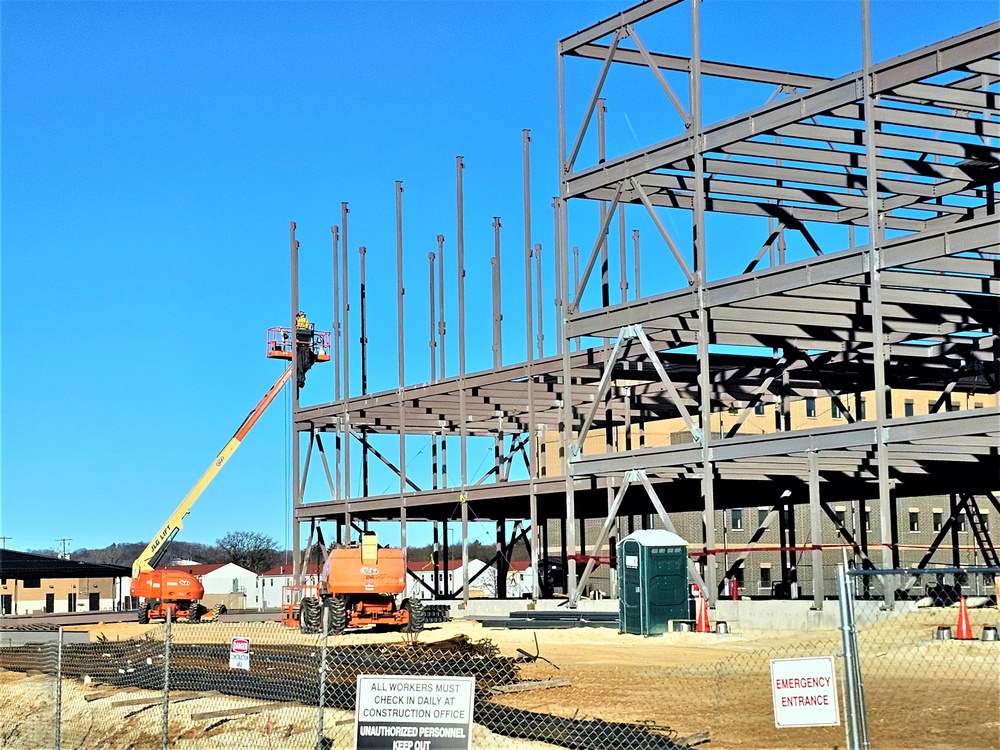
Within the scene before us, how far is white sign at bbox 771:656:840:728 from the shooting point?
885 cm

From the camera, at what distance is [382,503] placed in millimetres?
48719

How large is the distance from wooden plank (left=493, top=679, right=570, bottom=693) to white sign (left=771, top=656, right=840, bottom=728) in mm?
9200

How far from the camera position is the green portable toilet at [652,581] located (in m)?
28.0

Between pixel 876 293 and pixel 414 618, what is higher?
pixel 876 293

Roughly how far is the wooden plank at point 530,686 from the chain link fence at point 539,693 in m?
0.02

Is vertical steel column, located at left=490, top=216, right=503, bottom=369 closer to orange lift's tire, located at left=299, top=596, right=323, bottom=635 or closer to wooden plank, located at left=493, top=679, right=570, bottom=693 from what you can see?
orange lift's tire, located at left=299, top=596, right=323, bottom=635

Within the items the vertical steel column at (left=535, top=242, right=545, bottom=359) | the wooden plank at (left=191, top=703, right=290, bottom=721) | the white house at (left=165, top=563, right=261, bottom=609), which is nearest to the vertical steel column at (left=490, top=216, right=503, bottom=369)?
the vertical steel column at (left=535, top=242, right=545, bottom=359)

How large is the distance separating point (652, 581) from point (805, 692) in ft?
63.6

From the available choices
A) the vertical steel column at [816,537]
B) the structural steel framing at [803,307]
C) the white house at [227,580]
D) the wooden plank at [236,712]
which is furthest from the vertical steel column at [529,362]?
the white house at [227,580]

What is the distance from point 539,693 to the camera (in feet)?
58.4

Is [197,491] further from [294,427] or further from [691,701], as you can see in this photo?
[691,701]

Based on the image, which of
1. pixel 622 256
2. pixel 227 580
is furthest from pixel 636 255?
pixel 227 580

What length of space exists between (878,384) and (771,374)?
444 inches

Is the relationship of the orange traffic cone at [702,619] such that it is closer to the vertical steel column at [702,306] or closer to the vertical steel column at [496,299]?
the vertical steel column at [702,306]
